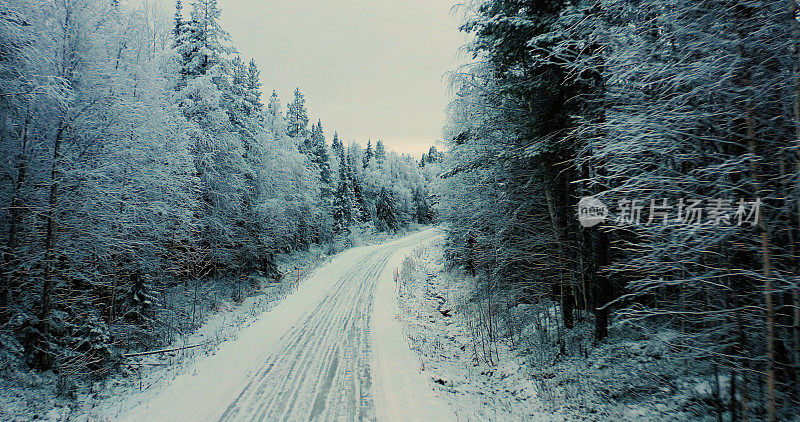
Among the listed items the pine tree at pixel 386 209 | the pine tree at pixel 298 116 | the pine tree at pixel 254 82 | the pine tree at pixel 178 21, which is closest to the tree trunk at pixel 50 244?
the pine tree at pixel 178 21

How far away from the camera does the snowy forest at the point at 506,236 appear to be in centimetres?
385

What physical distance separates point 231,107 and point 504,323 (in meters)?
19.3

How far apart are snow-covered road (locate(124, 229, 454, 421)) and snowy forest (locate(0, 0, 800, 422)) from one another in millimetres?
73

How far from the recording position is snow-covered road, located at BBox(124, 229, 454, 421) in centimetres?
631

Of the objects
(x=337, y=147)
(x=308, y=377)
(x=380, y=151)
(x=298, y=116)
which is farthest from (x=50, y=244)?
(x=380, y=151)

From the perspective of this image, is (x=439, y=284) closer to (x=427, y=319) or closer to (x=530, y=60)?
(x=427, y=319)

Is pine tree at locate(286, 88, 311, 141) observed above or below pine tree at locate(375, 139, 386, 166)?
below

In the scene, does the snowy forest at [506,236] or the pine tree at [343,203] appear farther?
the pine tree at [343,203]

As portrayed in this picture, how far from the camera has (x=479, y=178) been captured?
1197 centimetres

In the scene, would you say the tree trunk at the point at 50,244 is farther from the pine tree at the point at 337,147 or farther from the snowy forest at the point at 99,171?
the pine tree at the point at 337,147

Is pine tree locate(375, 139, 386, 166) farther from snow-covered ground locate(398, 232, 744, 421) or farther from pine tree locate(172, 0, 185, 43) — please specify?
snow-covered ground locate(398, 232, 744, 421)

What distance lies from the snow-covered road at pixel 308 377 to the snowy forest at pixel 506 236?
73mm

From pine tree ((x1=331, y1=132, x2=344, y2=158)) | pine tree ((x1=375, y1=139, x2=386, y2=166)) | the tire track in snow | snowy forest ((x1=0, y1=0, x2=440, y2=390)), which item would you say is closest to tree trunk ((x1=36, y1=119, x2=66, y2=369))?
snowy forest ((x1=0, y1=0, x2=440, y2=390))

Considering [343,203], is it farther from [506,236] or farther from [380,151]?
[506,236]
